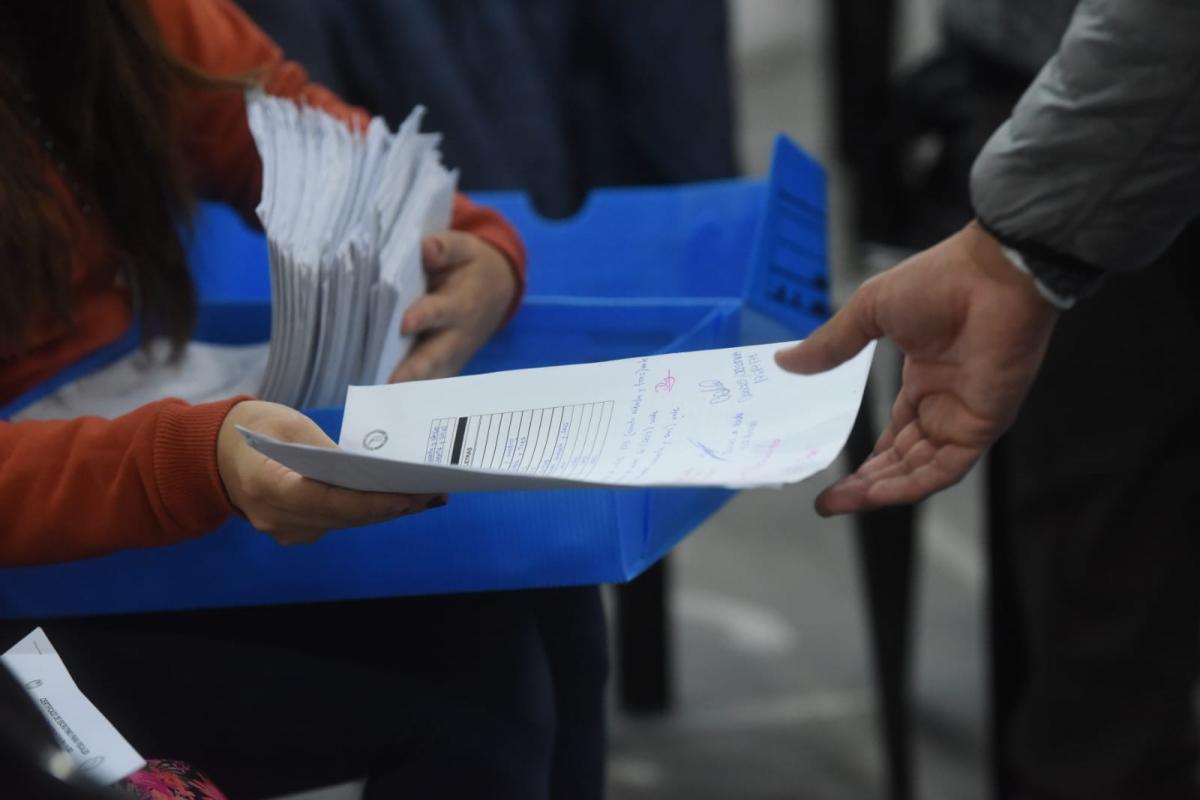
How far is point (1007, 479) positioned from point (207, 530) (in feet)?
2.72

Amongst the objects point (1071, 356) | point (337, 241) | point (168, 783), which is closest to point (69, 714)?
point (168, 783)

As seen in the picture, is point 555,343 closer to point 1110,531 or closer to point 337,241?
point 337,241

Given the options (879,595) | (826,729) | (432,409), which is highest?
(432,409)

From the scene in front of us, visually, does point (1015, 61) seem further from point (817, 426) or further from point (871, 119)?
point (871, 119)

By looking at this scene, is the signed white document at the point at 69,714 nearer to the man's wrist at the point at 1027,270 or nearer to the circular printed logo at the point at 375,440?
the circular printed logo at the point at 375,440

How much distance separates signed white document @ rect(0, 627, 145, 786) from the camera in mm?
449

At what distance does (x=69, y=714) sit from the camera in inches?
19.1

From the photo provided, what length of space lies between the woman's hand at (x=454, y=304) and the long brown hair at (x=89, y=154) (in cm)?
15

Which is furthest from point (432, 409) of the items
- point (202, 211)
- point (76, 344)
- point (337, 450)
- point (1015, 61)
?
point (1015, 61)

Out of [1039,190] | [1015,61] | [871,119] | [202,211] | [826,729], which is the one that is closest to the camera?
[1039,190]

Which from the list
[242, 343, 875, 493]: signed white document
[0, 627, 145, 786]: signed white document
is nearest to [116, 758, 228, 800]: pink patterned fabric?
[0, 627, 145, 786]: signed white document

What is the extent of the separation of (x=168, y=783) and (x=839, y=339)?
1.06ft

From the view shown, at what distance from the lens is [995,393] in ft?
2.15
